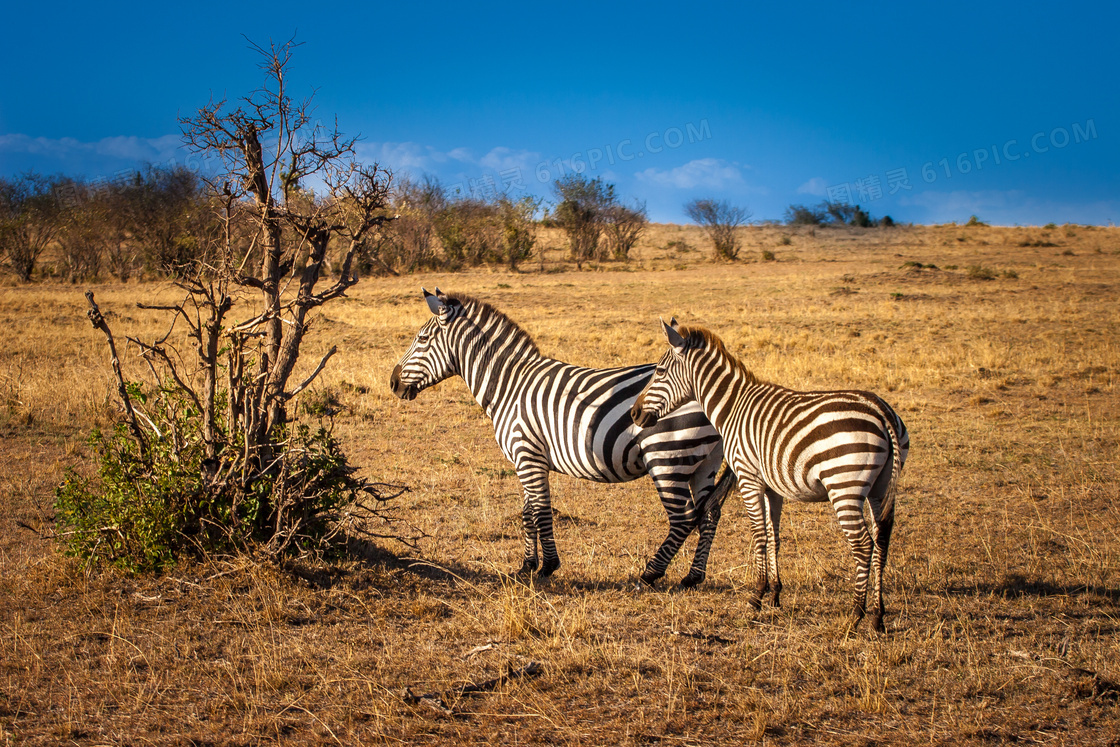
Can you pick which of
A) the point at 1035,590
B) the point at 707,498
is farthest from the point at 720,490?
the point at 1035,590

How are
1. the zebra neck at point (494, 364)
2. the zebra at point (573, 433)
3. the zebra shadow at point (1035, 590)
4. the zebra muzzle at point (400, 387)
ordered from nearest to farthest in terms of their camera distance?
the zebra shadow at point (1035, 590), the zebra at point (573, 433), the zebra neck at point (494, 364), the zebra muzzle at point (400, 387)

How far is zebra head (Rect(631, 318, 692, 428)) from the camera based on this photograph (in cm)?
565

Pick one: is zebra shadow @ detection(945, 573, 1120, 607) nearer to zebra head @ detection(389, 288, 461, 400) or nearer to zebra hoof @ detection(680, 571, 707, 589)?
zebra hoof @ detection(680, 571, 707, 589)

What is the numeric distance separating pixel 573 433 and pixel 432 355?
1664 mm

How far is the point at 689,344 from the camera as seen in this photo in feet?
19.0

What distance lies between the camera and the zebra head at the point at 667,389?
565cm

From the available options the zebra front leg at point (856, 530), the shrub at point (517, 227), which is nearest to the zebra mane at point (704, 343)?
the zebra front leg at point (856, 530)

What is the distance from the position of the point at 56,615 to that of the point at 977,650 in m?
5.36

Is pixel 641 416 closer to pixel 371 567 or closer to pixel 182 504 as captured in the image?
pixel 371 567

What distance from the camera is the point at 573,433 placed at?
5941mm

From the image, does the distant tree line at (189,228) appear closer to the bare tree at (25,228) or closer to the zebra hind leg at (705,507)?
the bare tree at (25,228)

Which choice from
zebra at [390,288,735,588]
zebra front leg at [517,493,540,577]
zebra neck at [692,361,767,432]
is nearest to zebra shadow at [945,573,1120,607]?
zebra at [390,288,735,588]

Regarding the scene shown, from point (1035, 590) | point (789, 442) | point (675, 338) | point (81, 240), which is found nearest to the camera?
point (789, 442)

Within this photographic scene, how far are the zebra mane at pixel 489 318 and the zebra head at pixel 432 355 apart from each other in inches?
3.0
